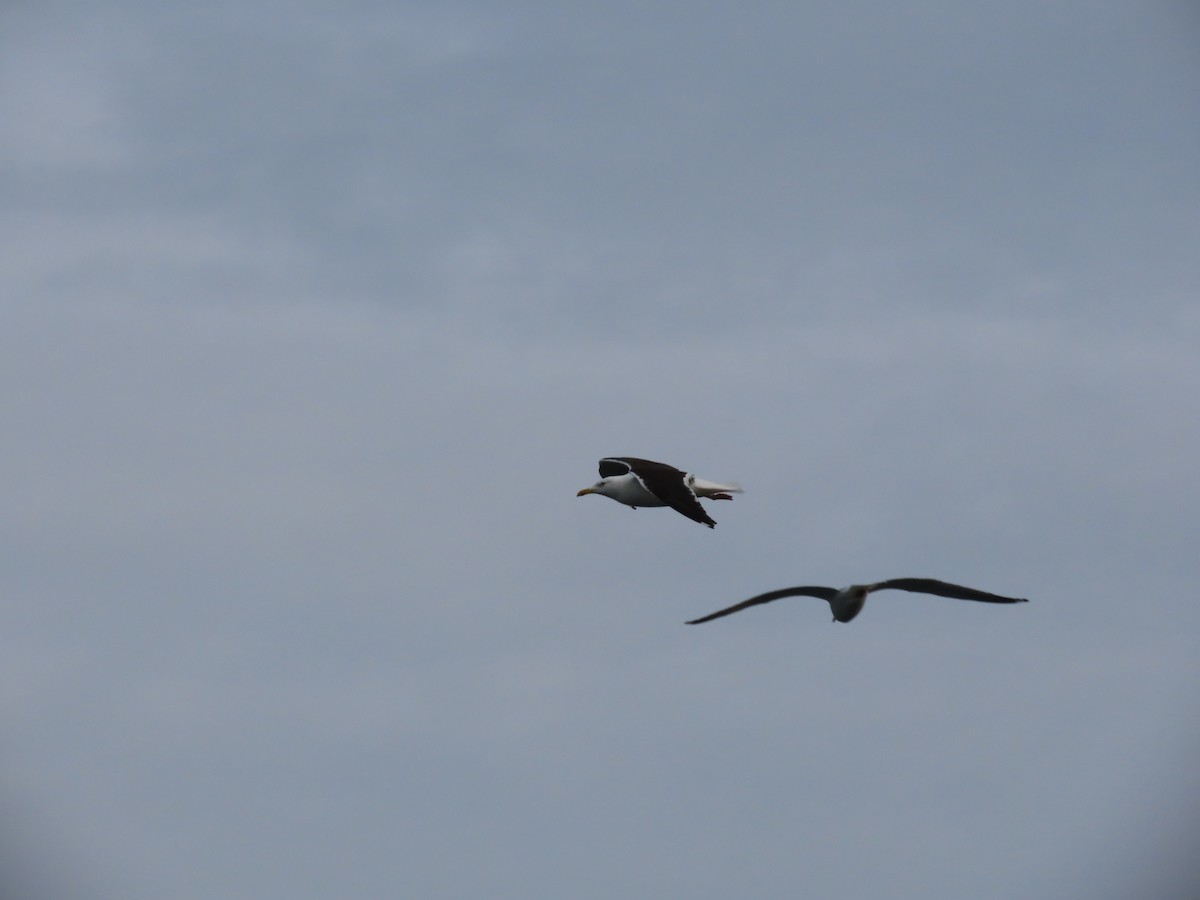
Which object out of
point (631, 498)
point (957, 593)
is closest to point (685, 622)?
point (957, 593)

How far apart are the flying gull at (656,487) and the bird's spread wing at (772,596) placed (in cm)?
1230

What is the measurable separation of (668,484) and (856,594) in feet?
48.9

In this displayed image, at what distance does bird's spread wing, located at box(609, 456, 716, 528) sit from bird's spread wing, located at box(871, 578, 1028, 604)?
13355 millimetres

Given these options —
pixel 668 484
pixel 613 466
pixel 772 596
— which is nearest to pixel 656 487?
pixel 668 484

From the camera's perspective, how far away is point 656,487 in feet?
153

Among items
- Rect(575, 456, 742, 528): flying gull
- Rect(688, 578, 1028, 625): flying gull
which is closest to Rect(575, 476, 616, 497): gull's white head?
Rect(575, 456, 742, 528): flying gull

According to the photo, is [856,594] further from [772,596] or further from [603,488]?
[603,488]

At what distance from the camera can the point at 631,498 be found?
4791 centimetres

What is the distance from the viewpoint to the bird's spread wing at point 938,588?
101ft

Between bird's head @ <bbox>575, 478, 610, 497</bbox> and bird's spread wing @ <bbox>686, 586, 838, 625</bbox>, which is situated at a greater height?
bird's head @ <bbox>575, 478, 610, 497</bbox>

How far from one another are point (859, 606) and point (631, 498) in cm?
1638

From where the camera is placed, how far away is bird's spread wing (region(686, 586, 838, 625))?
3105 cm

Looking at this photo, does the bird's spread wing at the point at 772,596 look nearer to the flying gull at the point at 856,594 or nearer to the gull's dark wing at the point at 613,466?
the flying gull at the point at 856,594

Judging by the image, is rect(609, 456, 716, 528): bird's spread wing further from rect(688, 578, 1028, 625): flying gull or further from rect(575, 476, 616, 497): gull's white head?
rect(688, 578, 1028, 625): flying gull
